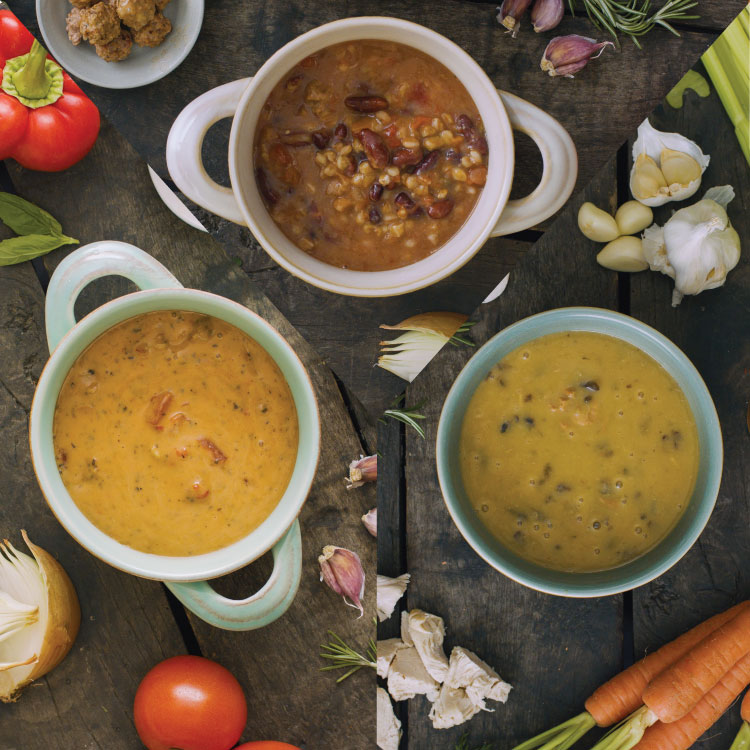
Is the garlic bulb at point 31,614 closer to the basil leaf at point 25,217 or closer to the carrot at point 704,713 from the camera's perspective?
the basil leaf at point 25,217

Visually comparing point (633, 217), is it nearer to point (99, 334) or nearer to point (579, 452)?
point (579, 452)

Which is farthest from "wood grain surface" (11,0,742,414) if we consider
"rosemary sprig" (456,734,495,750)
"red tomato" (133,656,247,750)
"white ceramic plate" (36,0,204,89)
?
"rosemary sprig" (456,734,495,750)

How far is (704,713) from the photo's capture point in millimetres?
1431

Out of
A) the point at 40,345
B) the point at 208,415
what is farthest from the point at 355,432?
the point at 40,345

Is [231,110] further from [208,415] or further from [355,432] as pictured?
[355,432]

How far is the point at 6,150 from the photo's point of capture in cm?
121

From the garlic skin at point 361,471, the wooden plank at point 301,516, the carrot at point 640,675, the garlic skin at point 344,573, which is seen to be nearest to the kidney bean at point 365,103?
the wooden plank at point 301,516

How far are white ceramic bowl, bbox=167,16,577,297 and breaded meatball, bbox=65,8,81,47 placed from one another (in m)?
0.23

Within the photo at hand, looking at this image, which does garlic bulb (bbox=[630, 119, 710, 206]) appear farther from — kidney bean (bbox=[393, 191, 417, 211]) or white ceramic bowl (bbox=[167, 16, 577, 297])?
kidney bean (bbox=[393, 191, 417, 211])

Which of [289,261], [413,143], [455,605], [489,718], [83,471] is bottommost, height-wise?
[489,718]

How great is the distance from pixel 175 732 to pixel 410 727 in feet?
1.44

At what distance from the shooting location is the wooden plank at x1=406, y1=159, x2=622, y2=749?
4.42 ft

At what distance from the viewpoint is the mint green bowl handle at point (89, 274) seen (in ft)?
4.05

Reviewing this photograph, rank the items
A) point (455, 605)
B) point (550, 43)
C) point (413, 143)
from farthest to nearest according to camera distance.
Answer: point (455, 605)
point (550, 43)
point (413, 143)
